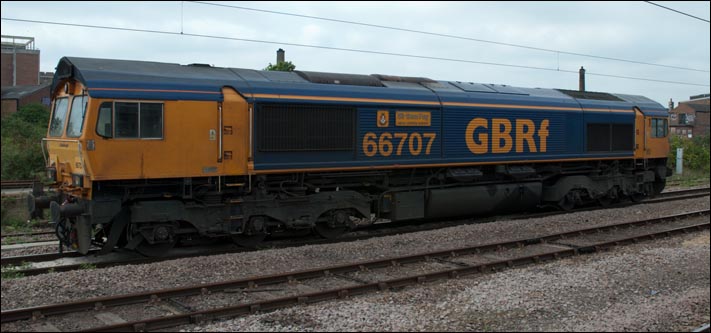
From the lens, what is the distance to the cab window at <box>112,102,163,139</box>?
10.2 metres

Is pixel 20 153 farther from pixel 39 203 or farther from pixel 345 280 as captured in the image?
pixel 345 280

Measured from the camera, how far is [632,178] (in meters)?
19.0

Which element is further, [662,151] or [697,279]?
[662,151]

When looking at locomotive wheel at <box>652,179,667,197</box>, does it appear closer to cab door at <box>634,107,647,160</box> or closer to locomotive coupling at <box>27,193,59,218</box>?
cab door at <box>634,107,647,160</box>

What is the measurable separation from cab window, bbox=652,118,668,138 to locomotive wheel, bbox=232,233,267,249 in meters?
14.1

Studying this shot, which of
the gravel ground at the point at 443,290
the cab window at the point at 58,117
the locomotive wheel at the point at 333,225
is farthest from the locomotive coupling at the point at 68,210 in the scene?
the locomotive wheel at the point at 333,225

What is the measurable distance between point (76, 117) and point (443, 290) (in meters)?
6.75

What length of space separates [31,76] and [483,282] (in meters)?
16.1

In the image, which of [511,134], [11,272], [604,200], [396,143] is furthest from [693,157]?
[11,272]

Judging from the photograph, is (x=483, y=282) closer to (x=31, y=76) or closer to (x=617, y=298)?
(x=617, y=298)

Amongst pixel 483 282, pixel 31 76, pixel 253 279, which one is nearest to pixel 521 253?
pixel 483 282

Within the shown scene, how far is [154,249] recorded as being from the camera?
10.8 m

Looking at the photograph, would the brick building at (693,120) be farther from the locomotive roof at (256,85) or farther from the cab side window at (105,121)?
the cab side window at (105,121)

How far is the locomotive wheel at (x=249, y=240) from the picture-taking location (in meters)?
11.7
